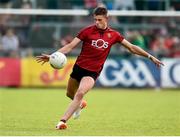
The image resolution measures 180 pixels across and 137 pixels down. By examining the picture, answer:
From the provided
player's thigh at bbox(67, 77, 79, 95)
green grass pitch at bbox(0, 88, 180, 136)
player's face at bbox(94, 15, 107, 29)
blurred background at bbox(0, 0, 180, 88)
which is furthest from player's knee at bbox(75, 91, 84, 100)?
blurred background at bbox(0, 0, 180, 88)

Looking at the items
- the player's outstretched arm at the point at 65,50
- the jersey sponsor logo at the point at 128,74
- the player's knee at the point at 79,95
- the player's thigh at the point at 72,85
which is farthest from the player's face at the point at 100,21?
the jersey sponsor logo at the point at 128,74

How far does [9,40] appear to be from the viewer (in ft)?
92.2

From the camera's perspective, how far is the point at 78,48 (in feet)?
93.0

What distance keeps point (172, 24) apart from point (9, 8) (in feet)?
21.7

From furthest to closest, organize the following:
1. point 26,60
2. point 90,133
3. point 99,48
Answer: point 26,60
point 99,48
point 90,133

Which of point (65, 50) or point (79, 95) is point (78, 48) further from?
point (79, 95)

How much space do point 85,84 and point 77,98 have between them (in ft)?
1.05

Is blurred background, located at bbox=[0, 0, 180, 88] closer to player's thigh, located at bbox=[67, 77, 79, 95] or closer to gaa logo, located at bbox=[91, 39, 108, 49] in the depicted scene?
player's thigh, located at bbox=[67, 77, 79, 95]

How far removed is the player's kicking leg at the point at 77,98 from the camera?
12461 millimetres

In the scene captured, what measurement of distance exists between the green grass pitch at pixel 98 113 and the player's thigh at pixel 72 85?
0.66 m

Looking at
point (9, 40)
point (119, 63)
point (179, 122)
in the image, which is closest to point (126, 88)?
point (119, 63)

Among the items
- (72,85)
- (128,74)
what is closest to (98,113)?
(72,85)

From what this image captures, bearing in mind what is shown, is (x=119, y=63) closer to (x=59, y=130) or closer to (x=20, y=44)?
(x=20, y=44)

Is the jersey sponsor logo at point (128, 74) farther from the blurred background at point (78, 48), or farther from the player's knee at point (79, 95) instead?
the player's knee at point (79, 95)
